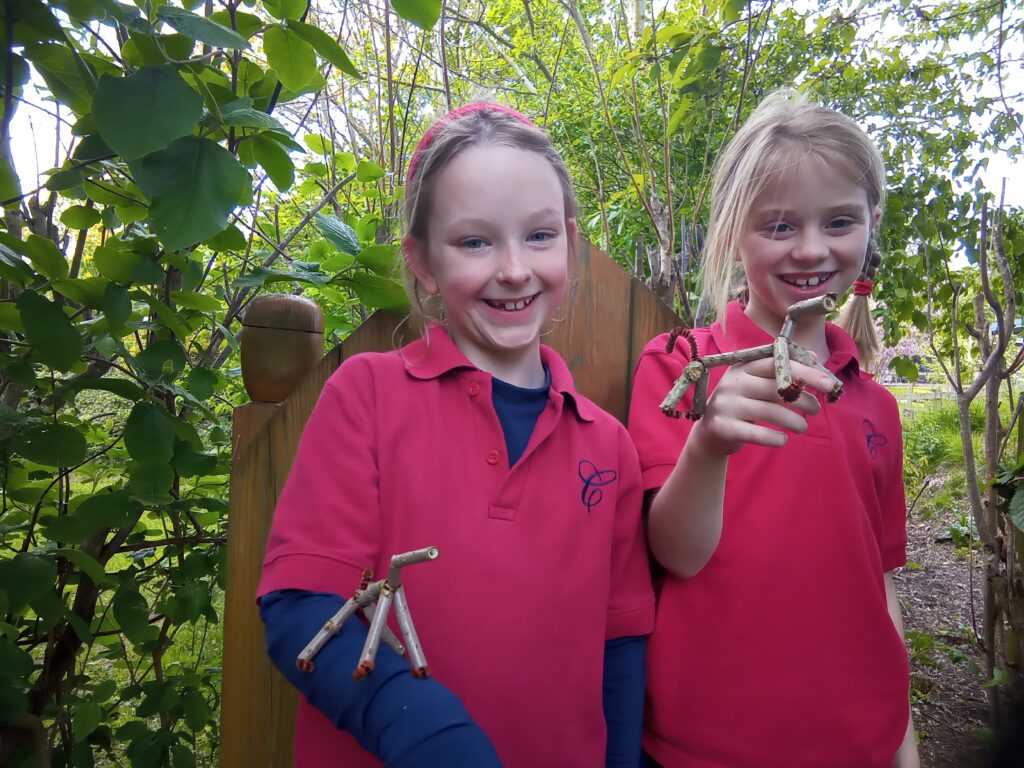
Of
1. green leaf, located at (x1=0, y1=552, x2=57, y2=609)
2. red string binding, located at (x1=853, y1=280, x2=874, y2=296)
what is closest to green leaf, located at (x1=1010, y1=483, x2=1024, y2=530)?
red string binding, located at (x1=853, y1=280, x2=874, y2=296)

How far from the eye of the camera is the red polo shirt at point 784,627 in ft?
3.10

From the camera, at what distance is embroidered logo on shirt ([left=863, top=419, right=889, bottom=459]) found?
1062mm

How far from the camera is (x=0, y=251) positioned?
87 centimetres

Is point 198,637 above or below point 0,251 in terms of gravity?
below

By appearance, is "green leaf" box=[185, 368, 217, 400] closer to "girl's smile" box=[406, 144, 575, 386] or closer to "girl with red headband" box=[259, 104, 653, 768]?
"girl with red headband" box=[259, 104, 653, 768]

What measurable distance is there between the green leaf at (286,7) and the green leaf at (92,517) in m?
0.75

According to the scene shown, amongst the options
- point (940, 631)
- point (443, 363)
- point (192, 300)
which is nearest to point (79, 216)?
point (192, 300)

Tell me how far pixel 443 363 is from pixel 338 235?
34 cm

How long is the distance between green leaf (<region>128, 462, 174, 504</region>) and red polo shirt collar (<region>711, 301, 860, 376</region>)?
0.90 m

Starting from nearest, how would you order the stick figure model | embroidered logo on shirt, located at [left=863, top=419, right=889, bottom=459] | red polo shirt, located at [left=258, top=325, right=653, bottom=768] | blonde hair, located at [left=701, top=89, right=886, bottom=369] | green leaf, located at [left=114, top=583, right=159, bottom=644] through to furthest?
the stick figure model < red polo shirt, located at [left=258, top=325, right=653, bottom=768] < blonde hair, located at [left=701, top=89, right=886, bottom=369] < embroidered logo on shirt, located at [left=863, top=419, right=889, bottom=459] < green leaf, located at [left=114, top=583, right=159, bottom=644]

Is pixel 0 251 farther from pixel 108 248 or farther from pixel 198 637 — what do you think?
pixel 198 637

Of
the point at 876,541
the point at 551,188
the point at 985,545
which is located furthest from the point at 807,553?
the point at 985,545

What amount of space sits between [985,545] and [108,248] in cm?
210

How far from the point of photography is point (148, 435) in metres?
1.04
